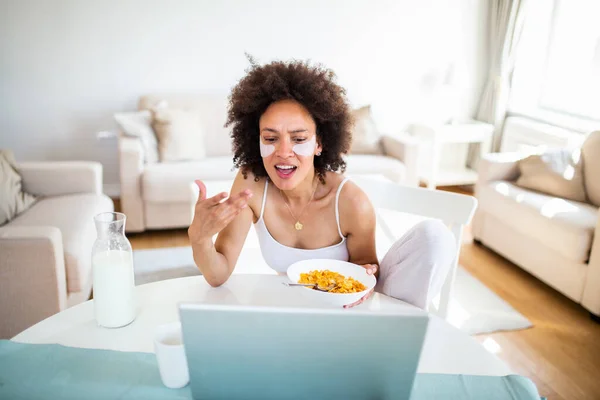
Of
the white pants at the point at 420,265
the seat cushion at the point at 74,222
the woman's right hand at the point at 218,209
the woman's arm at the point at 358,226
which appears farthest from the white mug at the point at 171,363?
the seat cushion at the point at 74,222

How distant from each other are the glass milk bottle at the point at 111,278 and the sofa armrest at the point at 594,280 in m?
2.22

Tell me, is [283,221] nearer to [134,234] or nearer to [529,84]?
[134,234]

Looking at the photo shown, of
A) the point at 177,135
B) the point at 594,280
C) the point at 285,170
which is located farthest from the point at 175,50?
the point at 594,280

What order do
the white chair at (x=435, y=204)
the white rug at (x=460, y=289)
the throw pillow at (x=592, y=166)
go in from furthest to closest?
the throw pillow at (x=592, y=166)
the white rug at (x=460, y=289)
the white chair at (x=435, y=204)

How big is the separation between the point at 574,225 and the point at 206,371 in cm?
237

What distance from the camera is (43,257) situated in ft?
6.22

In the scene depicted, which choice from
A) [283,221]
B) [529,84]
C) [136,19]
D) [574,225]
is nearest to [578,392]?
[574,225]

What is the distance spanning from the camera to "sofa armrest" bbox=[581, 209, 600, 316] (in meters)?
2.40

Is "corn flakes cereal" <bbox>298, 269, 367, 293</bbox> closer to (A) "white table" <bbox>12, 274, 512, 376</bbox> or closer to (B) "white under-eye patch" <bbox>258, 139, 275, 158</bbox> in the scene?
(A) "white table" <bbox>12, 274, 512, 376</bbox>

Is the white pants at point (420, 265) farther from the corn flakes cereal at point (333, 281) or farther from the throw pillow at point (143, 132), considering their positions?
the throw pillow at point (143, 132)

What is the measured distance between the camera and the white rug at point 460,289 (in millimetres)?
2312

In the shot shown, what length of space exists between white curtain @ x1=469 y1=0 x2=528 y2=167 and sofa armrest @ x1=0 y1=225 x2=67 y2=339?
3.62 m

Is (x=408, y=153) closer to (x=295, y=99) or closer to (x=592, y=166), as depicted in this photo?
(x=592, y=166)

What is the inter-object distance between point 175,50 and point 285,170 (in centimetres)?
293
